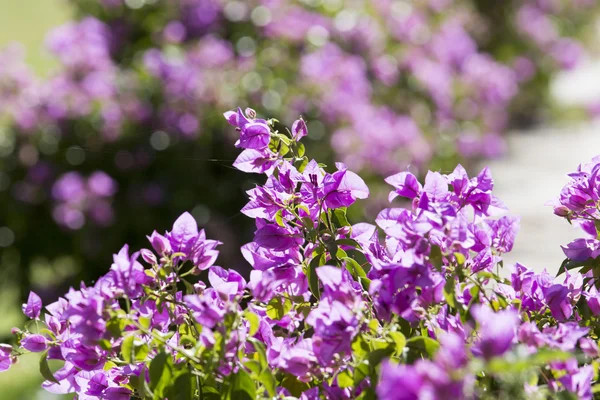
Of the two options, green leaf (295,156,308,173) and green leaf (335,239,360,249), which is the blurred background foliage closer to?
green leaf (295,156,308,173)

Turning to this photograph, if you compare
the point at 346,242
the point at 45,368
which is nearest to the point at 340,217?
the point at 346,242

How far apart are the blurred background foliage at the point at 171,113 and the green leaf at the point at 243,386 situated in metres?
2.05

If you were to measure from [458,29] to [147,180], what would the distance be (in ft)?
9.76

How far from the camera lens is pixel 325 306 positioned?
955 mm

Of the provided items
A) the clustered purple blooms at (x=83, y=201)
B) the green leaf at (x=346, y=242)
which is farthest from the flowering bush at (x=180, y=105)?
the green leaf at (x=346, y=242)

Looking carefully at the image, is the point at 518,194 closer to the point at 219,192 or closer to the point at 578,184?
the point at 219,192

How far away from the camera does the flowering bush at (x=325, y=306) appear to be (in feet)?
3.04

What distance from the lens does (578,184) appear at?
1188 millimetres

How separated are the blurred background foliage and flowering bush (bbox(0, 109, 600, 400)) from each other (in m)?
1.85

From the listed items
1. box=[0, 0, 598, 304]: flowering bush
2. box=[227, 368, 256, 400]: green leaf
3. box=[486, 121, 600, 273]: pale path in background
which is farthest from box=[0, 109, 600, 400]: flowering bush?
box=[0, 0, 598, 304]: flowering bush

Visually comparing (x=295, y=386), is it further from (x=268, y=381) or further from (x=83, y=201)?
(x=83, y=201)

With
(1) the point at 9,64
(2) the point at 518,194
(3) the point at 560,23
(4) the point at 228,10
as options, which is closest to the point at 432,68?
(2) the point at 518,194

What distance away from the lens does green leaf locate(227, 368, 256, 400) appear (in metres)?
0.95

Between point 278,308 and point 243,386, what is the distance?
23cm
